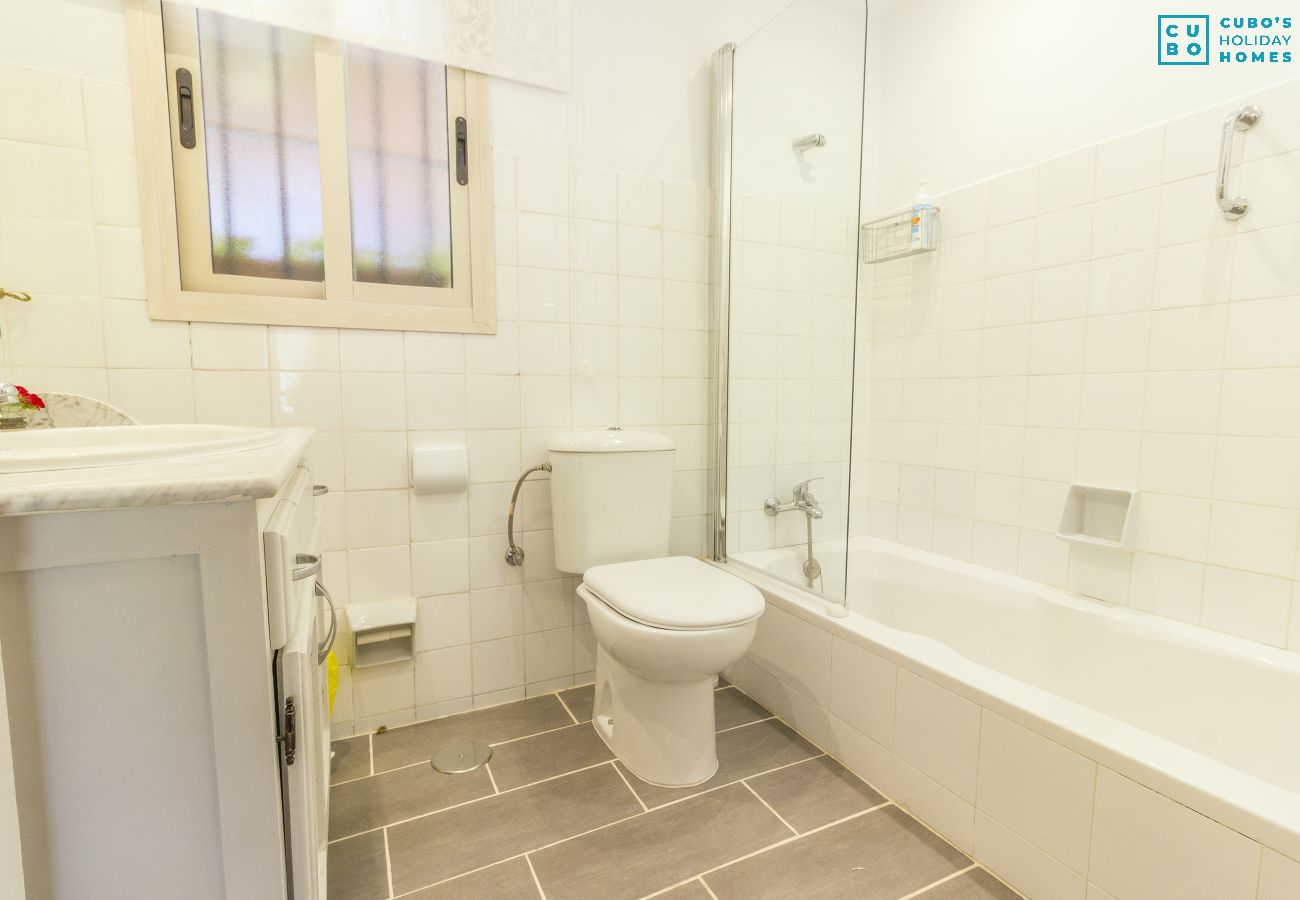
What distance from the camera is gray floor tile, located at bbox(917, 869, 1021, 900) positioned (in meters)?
1.16

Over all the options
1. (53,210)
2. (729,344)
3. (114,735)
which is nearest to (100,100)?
(53,210)

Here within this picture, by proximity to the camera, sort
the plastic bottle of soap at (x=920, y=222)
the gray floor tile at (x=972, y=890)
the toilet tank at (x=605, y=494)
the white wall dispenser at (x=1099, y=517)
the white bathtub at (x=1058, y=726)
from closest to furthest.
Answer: the white bathtub at (x=1058, y=726) < the gray floor tile at (x=972, y=890) < the white wall dispenser at (x=1099, y=517) < the toilet tank at (x=605, y=494) < the plastic bottle of soap at (x=920, y=222)

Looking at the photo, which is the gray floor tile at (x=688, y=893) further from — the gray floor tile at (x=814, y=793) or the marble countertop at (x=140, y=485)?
the marble countertop at (x=140, y=485)

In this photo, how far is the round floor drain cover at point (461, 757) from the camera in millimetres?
1569

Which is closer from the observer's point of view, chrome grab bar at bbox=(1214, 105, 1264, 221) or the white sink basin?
the white sink basin

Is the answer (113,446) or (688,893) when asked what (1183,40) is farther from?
(113,446)

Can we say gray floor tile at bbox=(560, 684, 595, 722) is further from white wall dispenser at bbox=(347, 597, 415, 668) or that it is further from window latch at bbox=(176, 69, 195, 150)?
window latch at bbox=(176, 69, 195, 150)

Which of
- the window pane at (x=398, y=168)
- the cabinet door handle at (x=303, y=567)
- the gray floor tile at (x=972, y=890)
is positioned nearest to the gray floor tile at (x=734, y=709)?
the gray floor tile at (x=972, y=890)

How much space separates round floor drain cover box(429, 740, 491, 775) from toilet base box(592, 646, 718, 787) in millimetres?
392

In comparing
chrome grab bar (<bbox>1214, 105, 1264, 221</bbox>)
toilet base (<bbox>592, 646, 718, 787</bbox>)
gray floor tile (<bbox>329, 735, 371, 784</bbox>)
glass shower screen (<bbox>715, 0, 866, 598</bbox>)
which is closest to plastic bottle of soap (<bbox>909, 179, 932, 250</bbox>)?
glass shower screen (<bbox>715, 0, 866, 598</bbox>)

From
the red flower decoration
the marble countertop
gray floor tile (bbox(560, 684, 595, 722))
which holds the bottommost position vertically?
gray floor tile (bbox(560, 684, 595, 722))

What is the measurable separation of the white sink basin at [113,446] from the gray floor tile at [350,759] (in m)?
0.97

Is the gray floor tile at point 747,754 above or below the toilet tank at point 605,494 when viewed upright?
below

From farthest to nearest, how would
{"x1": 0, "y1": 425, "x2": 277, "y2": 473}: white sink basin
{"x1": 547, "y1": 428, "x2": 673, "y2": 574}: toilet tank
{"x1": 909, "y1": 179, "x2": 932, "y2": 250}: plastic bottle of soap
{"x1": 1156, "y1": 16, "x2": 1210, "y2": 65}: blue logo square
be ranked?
1. {"x1": 909, "y1": 179, "x2": 932, "y2": 250}: plastic bottle of soap
2. {"x1": 547, "y1": 428, "x2": 673, "y2": 574}: toilet tank
3. {"x1": 1156, "y1": 16, "x2": 1210, "y2": 65}: blue logo square
4. {"x1": 0, "y1": 425, "x2": 277, "y2": 473}: white sink basin
